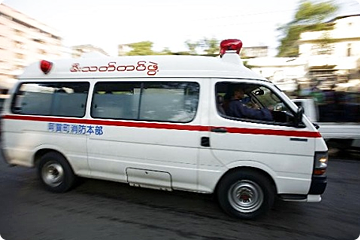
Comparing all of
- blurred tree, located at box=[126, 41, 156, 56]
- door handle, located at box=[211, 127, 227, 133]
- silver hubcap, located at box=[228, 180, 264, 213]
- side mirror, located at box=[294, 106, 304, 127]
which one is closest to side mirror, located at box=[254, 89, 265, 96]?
side mirror, located at box=[294, 106, 304, 127]

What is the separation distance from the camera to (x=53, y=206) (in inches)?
135

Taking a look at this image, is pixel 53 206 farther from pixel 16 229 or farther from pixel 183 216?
pixel 183 216

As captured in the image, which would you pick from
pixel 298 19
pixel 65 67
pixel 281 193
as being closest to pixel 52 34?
pixel 298 19

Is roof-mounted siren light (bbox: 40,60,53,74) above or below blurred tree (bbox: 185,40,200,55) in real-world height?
below

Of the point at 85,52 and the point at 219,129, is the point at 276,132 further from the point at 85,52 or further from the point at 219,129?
the point at 85,52

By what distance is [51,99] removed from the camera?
3836 millimetres

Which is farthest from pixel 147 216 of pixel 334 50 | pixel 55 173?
pixel 334 50

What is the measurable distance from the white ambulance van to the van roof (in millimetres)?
16

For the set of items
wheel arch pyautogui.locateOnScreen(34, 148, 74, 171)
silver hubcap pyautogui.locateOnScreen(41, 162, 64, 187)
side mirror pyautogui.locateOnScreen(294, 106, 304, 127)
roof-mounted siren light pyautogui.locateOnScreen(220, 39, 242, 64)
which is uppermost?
roof-mounted siren light pyautogui.locateOnScreen(220, 39, 242, 64)

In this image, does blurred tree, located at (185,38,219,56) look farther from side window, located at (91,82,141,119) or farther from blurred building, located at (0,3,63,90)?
blurred building, located at (0,3,63,90)

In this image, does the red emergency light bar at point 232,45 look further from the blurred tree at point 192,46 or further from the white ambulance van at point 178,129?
the blurred tree at point 192,46

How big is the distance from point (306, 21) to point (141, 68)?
1339 centimetres

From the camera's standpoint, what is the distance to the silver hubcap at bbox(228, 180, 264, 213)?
3119mm

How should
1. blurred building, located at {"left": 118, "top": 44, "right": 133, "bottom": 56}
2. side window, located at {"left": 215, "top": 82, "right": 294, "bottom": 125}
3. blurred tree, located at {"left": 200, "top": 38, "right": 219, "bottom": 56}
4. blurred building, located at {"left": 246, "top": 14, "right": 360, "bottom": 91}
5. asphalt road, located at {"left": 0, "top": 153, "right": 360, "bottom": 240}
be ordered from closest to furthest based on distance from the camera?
asphalt road, located at {"left": 0, "top": 153, "right": 360, "bottom": 240}
side window, located at {"left": 215, "top": 82, "right": 294, "bottom": 125}
blurred building, located at {"left": 246, "top": 14, "right": 360, "bottom": 91}
blurred tree, located at {"left": 200, "top": 38, "right": 219, "bottom": 56}
blurred building, located at {"left": 118, "top": 44, "right": 133, "bottom": 56}
